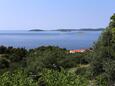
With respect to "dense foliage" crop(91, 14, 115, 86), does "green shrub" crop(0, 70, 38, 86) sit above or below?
above

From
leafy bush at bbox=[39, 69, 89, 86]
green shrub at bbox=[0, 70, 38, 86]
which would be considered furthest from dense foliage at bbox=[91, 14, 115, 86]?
green shrub at bbox=[0, 70, 38, 86]

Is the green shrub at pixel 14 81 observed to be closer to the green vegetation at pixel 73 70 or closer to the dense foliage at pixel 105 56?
the green vegetation at pixel 73 70

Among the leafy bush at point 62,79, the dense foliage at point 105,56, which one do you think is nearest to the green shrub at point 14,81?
the leafy bush at point 62,79

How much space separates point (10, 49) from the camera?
43688mm

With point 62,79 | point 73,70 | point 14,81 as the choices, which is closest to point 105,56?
point 73,70

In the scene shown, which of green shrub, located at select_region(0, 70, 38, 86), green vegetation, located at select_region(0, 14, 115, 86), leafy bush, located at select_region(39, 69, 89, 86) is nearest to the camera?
green shrub, located at select_region(0, 70, 38, 86)

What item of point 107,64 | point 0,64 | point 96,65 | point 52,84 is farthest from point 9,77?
point 0,64

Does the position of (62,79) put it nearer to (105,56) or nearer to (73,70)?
(105,56)

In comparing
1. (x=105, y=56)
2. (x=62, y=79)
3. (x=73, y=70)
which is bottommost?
(x=73, y=70)

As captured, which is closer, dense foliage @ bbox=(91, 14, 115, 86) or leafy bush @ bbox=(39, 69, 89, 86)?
leafy bush @ bbox=(39, 69, 89, 86)

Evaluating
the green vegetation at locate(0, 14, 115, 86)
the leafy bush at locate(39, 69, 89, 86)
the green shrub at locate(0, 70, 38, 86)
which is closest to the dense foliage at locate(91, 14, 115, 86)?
the green vegetation at locate(0, 14, 115, 86)

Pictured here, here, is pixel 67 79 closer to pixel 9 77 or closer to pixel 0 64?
pixel 9 77

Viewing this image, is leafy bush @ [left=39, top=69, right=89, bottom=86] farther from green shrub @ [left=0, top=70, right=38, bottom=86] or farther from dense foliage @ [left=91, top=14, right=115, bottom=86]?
dense foliage @ [left=91, top=14, right=115, bottom=86]

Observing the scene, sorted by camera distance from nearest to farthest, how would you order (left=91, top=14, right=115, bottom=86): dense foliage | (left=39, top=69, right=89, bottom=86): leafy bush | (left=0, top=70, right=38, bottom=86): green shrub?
1. (left=0, top=70, right=38, bottom=86): green shrub
2. (left=39, top=69, right=89, bottom=86): leafy bush
3. (left=91, top=14, right=115, bottom=86): dense foliage
